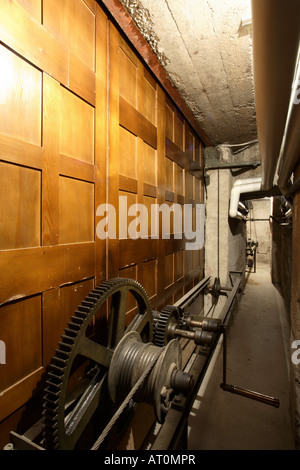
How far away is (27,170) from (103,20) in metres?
1.35

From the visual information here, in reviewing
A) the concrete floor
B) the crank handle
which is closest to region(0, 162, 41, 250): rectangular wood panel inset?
the crank handle

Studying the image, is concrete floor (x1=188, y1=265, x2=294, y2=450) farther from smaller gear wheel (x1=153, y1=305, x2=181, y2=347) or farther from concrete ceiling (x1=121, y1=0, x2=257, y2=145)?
concrete ceiling (x1=121, y1=0, x2=257, y2=145)

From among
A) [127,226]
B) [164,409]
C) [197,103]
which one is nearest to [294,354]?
[164,409]

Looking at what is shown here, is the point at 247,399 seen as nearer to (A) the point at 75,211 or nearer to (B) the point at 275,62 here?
(A) the point at 75,211

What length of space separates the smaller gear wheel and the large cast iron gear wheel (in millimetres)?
171

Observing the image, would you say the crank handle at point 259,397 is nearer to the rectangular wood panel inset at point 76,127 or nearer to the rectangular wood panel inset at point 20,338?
the rectangular wood panel inset at point 20,338

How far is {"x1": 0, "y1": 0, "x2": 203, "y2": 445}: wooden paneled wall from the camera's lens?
112cm

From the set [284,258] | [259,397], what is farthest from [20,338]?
[284,258]

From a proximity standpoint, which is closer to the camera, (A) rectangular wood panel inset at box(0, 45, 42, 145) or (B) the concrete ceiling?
(A) rectangular wood panel inset at box(0, 45, 42, 145)

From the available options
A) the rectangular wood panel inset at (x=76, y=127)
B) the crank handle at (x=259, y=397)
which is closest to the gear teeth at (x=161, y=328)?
the crank handle at (x=259, y=397)

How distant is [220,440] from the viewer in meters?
2.42

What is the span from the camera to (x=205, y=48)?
225 centimetres

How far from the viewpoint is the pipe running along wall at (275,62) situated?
89 centimetres

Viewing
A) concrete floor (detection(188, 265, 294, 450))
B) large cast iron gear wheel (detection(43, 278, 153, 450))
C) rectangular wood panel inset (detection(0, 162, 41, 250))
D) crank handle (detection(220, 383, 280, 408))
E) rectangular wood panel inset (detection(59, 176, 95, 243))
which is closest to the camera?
large cast iron gear wheel (detection(43, 278, 153, 450))
